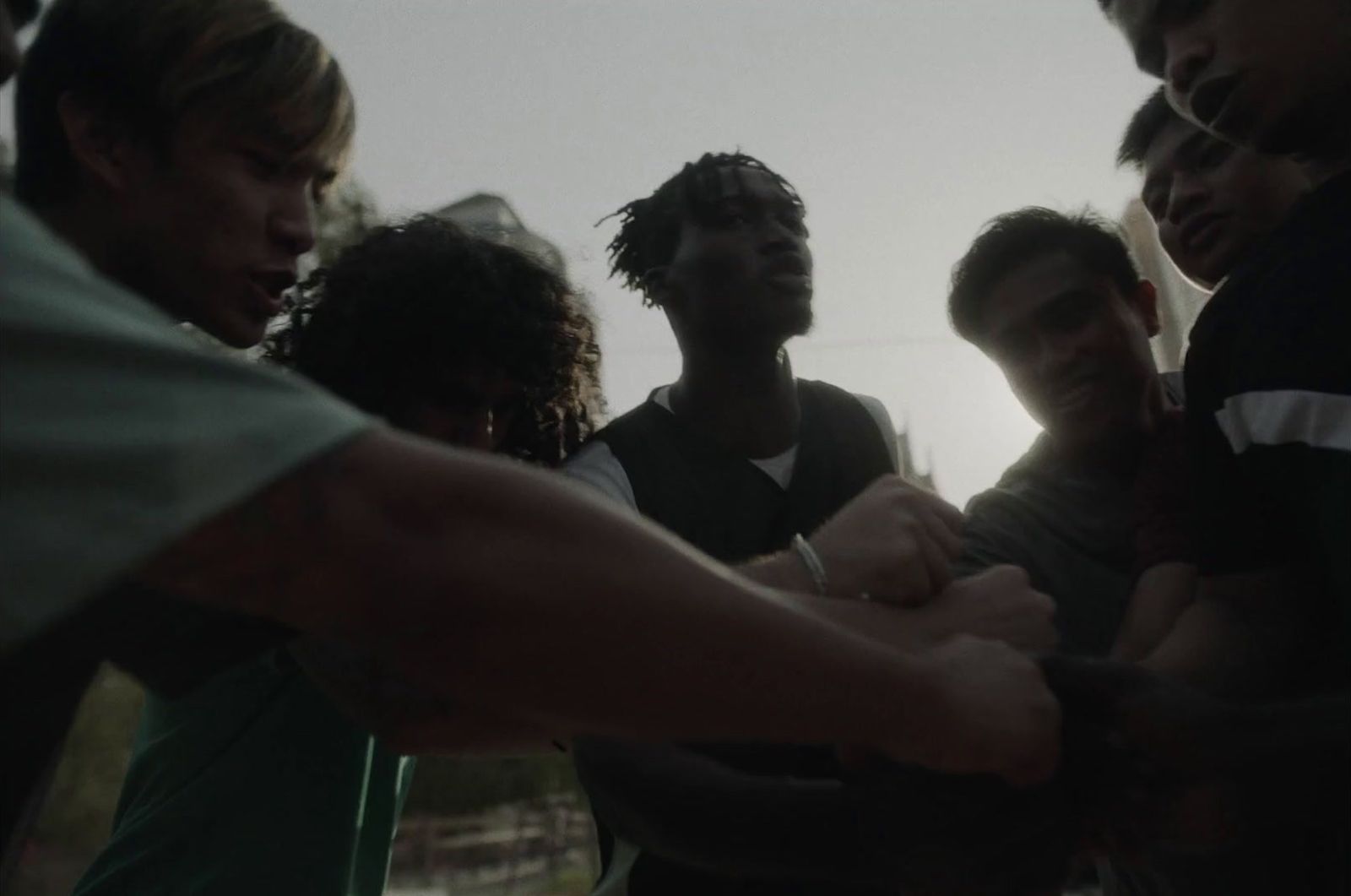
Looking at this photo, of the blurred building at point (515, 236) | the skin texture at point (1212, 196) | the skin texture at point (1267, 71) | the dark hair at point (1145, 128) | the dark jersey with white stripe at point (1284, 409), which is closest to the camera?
the dark jersey with white stripe at point (1284, 409)

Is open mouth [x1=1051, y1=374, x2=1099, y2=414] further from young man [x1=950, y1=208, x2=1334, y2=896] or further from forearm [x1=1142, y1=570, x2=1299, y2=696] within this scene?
forearm [x1=1142, y1=570, x2=1299, y2=696]

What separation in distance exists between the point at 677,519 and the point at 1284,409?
1.17m

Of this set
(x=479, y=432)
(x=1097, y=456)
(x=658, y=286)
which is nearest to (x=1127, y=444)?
(x=1097, y=456)

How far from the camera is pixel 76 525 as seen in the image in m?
0.83

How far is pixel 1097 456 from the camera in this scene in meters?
2.25

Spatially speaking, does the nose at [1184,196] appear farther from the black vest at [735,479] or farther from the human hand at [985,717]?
the human hand at [985,717]

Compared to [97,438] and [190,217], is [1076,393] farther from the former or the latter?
[97,438]

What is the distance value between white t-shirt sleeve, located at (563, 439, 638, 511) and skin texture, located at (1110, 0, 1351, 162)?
3.82 feet

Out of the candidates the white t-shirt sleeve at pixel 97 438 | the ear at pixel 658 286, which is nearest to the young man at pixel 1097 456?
the ear at pixel 658 286

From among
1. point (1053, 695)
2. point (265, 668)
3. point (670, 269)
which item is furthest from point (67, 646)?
point (670, 269)

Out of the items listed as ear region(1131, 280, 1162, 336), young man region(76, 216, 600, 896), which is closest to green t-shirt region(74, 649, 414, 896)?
young man region(76, 216, 600, 896)

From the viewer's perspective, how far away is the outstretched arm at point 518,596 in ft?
3.01

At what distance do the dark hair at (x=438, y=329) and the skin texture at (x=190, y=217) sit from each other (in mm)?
383

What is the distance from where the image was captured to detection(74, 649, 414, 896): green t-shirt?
184 centimetres
